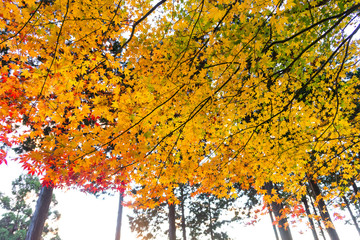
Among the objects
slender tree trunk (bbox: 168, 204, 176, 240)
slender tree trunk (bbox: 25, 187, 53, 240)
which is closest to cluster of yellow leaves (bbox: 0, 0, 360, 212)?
slender tree trunk (bbox: 25, 187, 53, 240)

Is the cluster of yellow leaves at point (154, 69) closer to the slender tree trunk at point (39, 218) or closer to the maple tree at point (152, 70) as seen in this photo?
the maple tree at point (152, 70)

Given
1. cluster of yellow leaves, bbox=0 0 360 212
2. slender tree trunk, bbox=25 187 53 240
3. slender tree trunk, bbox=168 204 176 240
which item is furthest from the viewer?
slender tree trunk, bbox=168 204 176 240

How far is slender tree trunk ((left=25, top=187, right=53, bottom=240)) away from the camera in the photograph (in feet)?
17.9

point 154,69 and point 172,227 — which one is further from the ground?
point 154,69

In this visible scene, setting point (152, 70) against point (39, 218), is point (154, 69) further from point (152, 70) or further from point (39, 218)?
point (39, 218)

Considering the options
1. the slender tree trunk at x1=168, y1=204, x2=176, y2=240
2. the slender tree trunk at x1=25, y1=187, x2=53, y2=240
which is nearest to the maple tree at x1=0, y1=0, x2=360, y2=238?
the slender tree trunk at x1=25, y1=187, x2=53, y2=240

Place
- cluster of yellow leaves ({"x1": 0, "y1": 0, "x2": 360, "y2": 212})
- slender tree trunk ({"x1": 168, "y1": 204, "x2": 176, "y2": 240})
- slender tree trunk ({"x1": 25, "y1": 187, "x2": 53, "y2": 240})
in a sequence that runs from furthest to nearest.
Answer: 1. slender tree trunk ({"x1": 168, "y1": 204, "x2": 176, "y2": 240})
2. slender tree trunk ({"x1": 25, "y1": 187, "x2": 53, "y2": 240})
3. cluster of yellow leaves ({"x1": 0, "y1": 0, "x2": 360, "y2": 212})

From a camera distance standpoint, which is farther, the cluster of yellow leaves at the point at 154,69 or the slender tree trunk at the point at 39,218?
the slender tree trunk at the point at 39,218

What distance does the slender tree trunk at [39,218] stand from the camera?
215 inches

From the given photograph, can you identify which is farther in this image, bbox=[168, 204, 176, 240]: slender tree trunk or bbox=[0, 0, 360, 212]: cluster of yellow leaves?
Result: bbox=[168, 204, 176, 240]: slender tree trunk

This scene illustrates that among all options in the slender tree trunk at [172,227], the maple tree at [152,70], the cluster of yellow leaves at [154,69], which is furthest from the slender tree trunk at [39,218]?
the slender tree trunk at [172,227]

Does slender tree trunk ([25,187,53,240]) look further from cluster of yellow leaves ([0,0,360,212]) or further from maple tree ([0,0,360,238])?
cluster of yellow leaves ([0,0,360,212])

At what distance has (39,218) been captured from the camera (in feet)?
18.4

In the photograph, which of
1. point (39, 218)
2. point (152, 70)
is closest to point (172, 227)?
point (39, 218)
